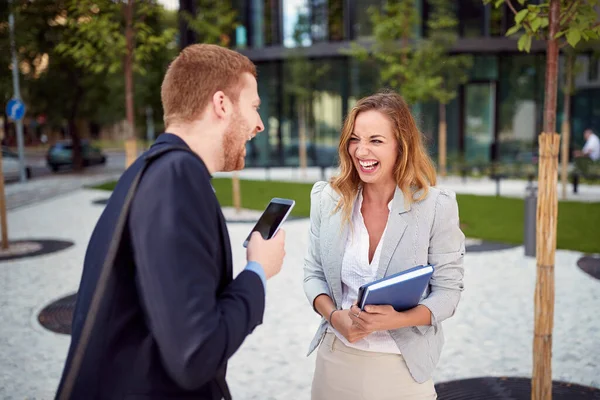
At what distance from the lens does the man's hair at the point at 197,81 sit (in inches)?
70.3

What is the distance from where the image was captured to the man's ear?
5.90 ft

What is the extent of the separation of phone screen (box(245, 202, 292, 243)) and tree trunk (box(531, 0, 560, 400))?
211cm

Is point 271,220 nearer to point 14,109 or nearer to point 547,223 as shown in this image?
point 547,223

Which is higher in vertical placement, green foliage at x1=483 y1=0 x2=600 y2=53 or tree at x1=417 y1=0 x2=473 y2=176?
tree at x1=417 y1=0 x2=473 y2=176

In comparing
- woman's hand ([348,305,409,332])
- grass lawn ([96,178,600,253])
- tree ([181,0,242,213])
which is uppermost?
tree ([181,0,242,213])

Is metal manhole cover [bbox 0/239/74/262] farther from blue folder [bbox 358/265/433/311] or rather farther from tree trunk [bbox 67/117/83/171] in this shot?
tree trunk [bbox 67/117/83/171]

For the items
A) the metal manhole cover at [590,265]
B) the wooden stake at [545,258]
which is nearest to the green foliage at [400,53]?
the metal manhole cover at [590,265]

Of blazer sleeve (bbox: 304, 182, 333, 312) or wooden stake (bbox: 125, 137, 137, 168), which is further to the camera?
wooden stake (bbox: 125, 137, 137, 168)

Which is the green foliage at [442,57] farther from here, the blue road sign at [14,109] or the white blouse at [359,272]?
the white blouse at [359,272]

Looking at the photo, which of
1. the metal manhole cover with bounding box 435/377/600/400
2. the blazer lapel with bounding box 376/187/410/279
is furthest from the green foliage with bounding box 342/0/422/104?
the blazer lapel with bounding box 376/187/410/279

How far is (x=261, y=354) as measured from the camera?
5688mm

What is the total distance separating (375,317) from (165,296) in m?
1.10

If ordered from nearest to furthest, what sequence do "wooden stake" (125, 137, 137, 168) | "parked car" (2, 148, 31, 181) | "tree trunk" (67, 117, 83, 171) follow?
"wooden stake" (125, 137, 137, 168), "parked car" (2, 148, 31, 181), "tree trunk" (67, 117, 83, 171)

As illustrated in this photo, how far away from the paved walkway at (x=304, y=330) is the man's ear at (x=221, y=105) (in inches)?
136
